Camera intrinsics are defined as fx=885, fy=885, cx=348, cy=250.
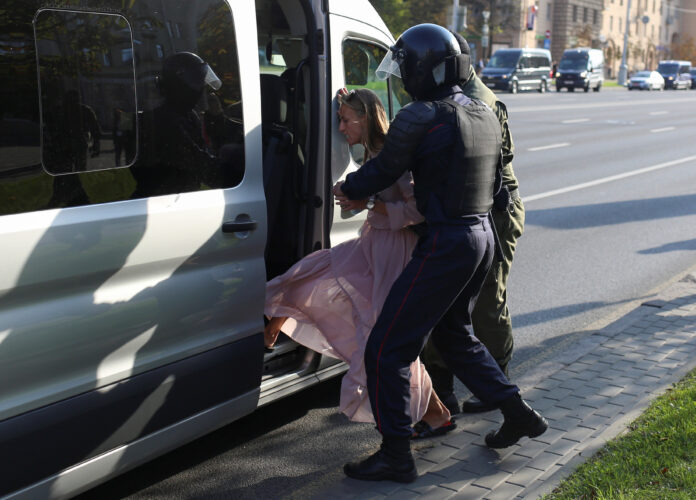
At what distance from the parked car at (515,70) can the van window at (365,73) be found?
1500 inches

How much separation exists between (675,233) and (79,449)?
8.22 metres

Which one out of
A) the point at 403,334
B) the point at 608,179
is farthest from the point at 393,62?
the point at 608,179

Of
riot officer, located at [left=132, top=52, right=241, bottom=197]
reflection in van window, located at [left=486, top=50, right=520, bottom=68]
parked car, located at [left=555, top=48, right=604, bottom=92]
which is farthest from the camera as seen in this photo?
parked car, located at [left=555, top=48, right=604, bottom=92]

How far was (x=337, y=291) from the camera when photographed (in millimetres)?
3916

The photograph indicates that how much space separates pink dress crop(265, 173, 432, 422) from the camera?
3.81 meters

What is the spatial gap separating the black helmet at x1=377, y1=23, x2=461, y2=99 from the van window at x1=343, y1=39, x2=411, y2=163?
80 cm

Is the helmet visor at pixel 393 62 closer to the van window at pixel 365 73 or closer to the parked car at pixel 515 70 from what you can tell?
the van window at pixel 365 73

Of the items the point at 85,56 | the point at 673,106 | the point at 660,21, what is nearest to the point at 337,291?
the point at 85,56

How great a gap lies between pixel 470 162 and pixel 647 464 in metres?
1.48

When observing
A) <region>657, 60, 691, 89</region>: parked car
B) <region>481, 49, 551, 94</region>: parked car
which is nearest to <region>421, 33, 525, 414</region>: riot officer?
<region>481, 49, 551, 94</region>: parked car

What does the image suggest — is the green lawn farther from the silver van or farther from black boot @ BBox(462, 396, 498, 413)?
the silver van

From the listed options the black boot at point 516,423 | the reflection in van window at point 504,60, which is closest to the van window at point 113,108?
the black boot at point 516,423

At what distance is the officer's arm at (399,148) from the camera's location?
3344 millimetres

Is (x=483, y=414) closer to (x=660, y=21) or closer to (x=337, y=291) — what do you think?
(x=337, y=291)
